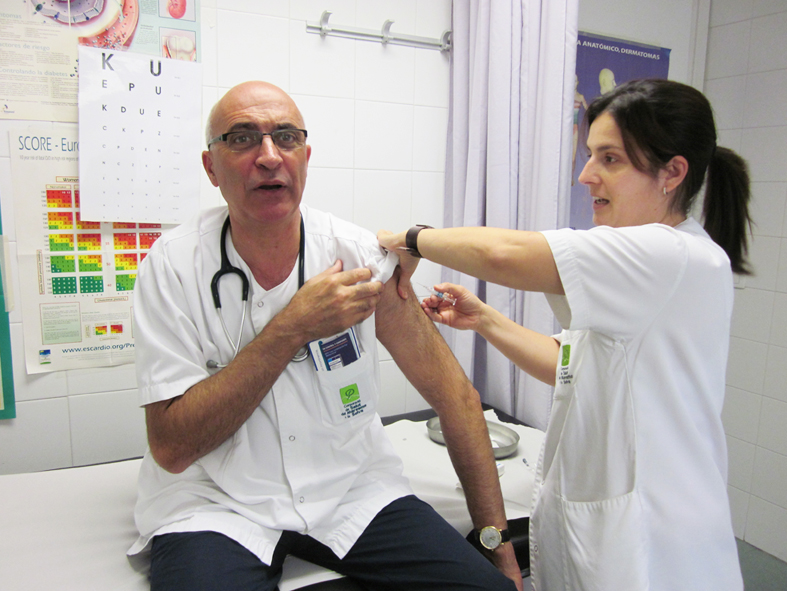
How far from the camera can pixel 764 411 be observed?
8.68ft

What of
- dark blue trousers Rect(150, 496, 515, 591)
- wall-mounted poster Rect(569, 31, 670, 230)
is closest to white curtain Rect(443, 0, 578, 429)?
wall-mounted poster Rect(569, 31, 670, 230)

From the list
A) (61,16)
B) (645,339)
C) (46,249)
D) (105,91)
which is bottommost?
(645,339)

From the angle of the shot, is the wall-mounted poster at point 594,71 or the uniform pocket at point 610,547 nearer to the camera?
the uniform pocket at point 610,547

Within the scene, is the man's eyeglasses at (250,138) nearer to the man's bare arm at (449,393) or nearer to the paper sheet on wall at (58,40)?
the man's bare arm at (449,393)

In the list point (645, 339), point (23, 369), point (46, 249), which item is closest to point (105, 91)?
point (46, 249)

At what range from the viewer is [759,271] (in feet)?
8.72

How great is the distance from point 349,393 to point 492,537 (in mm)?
544

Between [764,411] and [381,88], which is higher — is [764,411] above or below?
below

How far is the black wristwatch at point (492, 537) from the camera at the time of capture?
4.75 ft

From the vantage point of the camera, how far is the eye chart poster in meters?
1.82

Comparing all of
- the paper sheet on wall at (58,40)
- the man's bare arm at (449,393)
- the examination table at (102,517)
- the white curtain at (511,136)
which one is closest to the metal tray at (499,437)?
the examination table at (102,517)

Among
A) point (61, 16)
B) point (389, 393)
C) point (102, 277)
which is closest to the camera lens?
point (61, 16)

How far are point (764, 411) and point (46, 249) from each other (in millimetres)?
3115

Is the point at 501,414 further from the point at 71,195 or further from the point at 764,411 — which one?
the point at 71,195
